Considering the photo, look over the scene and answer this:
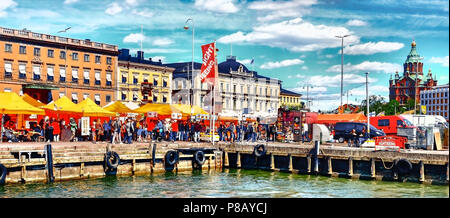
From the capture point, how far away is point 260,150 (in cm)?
3734

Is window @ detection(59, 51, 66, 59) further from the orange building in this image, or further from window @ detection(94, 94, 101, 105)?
window @ detection(94, 94, 101, 105)

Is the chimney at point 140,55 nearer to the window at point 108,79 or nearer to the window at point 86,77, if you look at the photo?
the window at point 108,79

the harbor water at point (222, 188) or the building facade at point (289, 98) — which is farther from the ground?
the building facade at point (289, 98)

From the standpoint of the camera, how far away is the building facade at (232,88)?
9700 centimetres

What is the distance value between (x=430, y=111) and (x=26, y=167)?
163m

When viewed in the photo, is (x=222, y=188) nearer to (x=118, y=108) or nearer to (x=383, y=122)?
(x=118, y=108)

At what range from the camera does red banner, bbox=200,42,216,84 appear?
3972cm

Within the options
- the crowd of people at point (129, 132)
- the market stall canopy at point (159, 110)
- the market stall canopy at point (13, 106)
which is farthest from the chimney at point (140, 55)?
the market stall canopy at point (13, 106)

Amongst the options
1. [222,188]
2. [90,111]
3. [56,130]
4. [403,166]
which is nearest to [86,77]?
[90,111]

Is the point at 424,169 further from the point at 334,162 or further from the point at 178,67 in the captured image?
the point at 178,67

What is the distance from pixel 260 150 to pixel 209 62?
27.1ft

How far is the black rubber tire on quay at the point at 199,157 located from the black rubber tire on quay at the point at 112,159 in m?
6.59

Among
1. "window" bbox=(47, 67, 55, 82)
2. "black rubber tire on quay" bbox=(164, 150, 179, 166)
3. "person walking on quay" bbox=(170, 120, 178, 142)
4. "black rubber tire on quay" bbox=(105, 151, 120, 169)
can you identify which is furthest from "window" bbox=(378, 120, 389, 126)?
"window" bbox=(47, 67, 55, 82)
